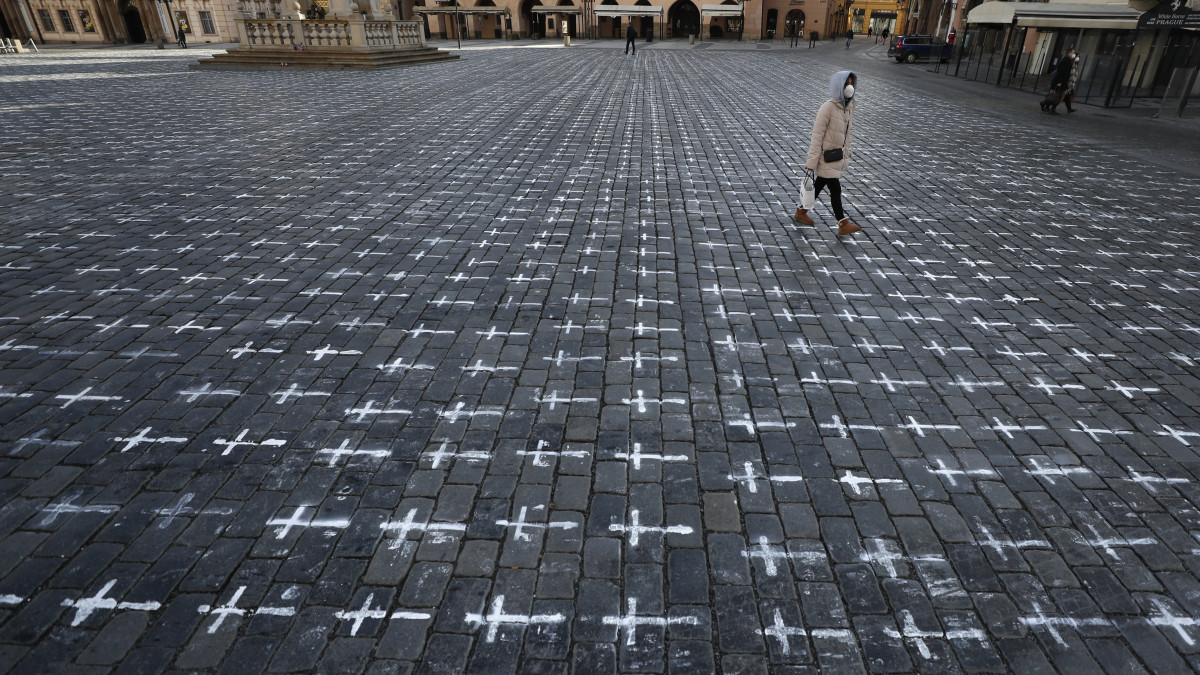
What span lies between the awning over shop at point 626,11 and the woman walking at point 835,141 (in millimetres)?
48931

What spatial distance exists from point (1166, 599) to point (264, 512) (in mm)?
4616

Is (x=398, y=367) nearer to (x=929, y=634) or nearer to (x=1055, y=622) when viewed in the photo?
(x=929, y=634)

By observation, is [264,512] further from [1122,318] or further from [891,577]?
[1122,318]

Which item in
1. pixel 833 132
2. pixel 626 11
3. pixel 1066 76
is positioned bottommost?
pixel 1066 76

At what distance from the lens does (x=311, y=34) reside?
91.0ft

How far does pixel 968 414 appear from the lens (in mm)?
4375

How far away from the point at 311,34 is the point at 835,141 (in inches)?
1096

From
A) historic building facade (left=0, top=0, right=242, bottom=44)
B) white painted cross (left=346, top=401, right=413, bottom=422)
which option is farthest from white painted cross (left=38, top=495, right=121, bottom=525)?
historic building facade (left=0, top=0, right=242, bottom=44)

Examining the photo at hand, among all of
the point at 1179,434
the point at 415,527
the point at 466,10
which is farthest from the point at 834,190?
the point at 466,10

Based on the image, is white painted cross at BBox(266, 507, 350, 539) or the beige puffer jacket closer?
white painted cross at BBox(266, 507, 350, 539)

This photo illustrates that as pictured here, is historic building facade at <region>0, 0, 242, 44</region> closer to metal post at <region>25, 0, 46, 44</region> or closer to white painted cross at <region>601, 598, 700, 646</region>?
metal post at <region>25, 0, 46, 44</region>

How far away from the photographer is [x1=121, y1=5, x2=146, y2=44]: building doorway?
4869 centimetres

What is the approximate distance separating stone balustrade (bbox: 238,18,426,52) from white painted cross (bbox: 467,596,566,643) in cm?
2991

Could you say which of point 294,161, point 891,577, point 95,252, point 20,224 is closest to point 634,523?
point 891,577
